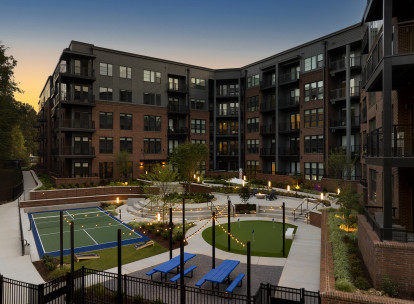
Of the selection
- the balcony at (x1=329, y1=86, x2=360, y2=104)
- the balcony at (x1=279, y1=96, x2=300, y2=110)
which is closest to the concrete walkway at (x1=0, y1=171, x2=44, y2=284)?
the balcony at (x1=279, y1=96, x2=300, y2=110)

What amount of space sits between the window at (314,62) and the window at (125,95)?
28.2 meters

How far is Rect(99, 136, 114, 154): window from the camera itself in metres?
44.5

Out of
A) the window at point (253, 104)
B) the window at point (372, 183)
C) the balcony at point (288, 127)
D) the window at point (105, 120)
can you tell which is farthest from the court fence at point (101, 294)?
the window at point (253, 104)

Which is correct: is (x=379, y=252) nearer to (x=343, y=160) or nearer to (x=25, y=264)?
(x=25, y=264)

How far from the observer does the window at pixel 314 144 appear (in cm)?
4028

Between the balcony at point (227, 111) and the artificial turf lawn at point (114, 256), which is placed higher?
the balcony at point (227, 111)

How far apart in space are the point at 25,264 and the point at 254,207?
19497mm

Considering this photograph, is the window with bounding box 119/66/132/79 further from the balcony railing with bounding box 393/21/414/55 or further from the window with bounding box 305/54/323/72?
the balcony railing with bounding box 393/21/414/55

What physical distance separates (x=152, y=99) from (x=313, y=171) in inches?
1131

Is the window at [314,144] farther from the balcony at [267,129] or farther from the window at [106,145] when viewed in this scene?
the window at [106,145]

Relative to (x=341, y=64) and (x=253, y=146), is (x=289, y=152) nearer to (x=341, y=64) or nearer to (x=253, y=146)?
(x=253, y=146)

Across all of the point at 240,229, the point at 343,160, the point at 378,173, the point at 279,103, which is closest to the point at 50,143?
the point at 279,103

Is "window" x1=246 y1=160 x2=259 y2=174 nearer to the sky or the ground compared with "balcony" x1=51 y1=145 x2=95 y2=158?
nearer to the ground

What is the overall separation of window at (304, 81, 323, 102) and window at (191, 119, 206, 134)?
66.0 ft
